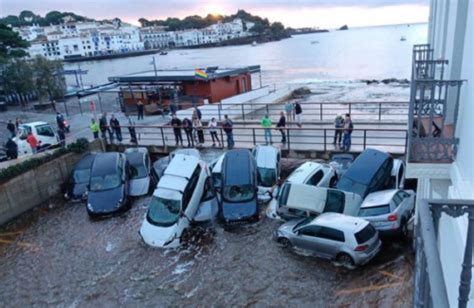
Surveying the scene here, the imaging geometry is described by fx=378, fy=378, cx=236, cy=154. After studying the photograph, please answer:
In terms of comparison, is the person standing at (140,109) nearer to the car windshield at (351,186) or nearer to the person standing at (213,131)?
the person standing at (213,131)

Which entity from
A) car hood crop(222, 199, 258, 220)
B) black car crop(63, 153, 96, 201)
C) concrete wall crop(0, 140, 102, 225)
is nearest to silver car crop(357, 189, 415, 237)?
car hood crop(222, 199, 258, 220)

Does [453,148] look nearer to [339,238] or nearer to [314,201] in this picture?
[339,238]

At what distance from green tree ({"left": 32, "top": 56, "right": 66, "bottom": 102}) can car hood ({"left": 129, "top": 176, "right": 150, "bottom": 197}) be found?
77.0 feet

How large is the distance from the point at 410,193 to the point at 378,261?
2.73 metres

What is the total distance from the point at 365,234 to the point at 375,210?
4.06ft

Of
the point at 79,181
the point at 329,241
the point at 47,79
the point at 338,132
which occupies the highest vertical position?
the point at 47,79

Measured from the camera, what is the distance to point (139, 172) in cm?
1630

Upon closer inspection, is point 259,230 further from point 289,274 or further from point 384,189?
point 384,189

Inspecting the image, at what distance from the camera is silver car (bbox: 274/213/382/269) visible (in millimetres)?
9969

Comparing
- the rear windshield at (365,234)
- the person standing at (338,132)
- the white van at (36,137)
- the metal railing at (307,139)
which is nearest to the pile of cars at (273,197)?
the rear windshield at (365,234)

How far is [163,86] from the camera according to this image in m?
29.3

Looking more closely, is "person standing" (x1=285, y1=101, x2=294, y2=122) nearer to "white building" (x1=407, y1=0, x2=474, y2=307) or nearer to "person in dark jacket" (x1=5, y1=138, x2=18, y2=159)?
"person in dark jacket" (x1=5, y1=138, x2=18, y2=159)

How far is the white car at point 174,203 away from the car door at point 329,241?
4.54 meters

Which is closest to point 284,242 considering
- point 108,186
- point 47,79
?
point 108,186
